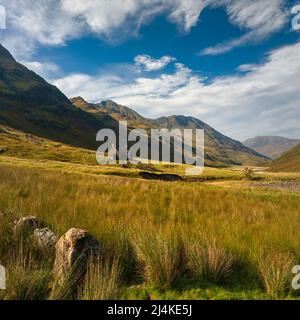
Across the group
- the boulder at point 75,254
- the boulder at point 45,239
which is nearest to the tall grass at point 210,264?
the boulder at point 75,254

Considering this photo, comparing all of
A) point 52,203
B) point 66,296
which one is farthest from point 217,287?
point 52,203

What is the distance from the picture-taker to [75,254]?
14.8ft

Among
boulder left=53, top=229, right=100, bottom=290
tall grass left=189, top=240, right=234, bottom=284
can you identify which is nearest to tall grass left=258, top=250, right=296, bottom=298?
tall grass left=189, top=240, right=234, bottom=284

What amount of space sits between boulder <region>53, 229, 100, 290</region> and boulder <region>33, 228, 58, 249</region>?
40 cm

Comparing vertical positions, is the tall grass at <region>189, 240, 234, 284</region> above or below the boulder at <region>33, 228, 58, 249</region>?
below

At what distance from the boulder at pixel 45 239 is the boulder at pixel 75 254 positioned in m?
0.40

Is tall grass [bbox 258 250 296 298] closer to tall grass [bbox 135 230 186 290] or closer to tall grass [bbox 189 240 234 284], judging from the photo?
tall grass [bbox 189 240 234 284]

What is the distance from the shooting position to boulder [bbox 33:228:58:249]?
5.15 meters

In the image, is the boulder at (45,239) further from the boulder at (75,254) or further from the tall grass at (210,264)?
the tall grass at (210,264)

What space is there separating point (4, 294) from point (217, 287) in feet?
9.24

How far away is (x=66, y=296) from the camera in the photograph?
382cm

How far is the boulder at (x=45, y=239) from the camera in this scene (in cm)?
515

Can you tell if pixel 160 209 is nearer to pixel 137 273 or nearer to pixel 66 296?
pixel 137 273

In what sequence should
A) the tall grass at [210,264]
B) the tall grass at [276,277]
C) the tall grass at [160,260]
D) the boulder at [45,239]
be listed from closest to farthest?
1. the tall grass at [276,277]
2. the tall grass at [160,260]
3. the tall grass at [210,264]
4. the boulder at [45,239]
